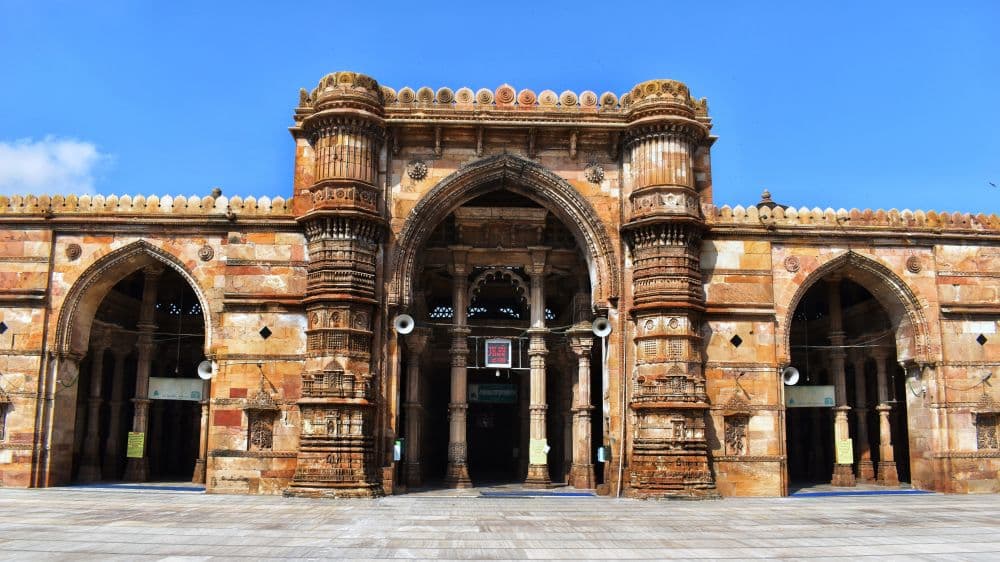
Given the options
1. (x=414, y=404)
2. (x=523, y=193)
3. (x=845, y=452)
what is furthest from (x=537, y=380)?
(x=845, y=452)

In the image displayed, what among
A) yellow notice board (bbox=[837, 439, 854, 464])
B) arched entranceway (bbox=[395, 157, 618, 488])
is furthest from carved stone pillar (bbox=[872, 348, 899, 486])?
arched entranceway (bbox=[395, 157, 618, 488])

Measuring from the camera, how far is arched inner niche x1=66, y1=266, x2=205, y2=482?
2536cm

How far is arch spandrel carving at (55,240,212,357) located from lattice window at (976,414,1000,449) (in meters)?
19.8

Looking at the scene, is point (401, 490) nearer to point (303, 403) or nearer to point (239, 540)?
point (303, 403)

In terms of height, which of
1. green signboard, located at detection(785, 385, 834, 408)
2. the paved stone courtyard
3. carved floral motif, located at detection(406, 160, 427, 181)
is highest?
carved floral motif, located at detection(406, 160, 427, 181)

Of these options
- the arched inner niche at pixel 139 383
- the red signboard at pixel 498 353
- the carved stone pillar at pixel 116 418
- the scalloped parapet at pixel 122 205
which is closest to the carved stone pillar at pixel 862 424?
the red signboard at pixel 498 353

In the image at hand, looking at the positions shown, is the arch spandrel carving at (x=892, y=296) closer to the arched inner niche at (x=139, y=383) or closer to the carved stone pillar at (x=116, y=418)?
the arched inner niche at (x=139, y=383)

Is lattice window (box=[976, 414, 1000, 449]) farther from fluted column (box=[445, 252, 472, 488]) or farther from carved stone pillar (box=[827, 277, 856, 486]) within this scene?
fluted column (box=[445, 252, 472, 488])

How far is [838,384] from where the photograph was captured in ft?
84.7

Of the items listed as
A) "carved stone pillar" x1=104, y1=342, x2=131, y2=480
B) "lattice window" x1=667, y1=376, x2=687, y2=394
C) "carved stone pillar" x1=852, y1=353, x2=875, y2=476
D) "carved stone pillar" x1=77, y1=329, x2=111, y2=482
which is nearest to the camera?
"lattice window" x1=667, y1=376, x2=687, y2=394

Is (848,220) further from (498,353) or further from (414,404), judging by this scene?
(414,404)

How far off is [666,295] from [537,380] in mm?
4960

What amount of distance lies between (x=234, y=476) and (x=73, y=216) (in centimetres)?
810

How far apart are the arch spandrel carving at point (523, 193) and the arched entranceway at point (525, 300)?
0.10 feet
